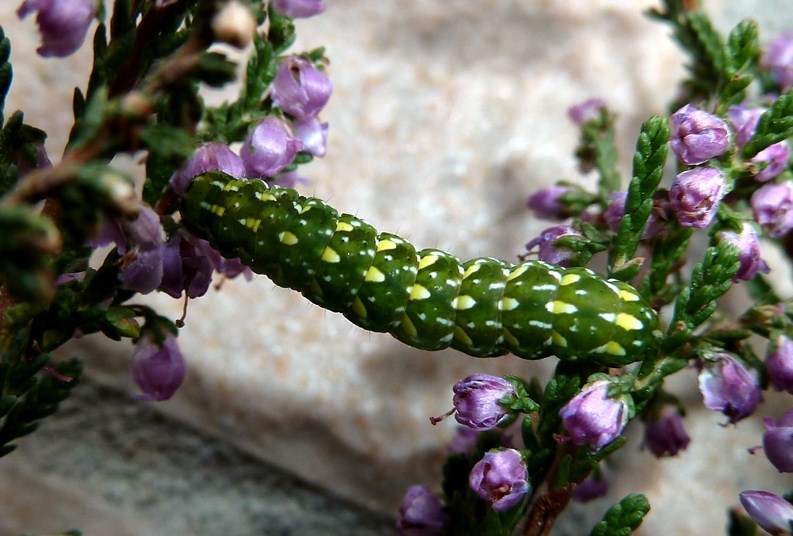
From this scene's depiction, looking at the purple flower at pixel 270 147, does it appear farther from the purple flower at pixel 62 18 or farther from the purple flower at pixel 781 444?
the purple flower at pixel 781 444

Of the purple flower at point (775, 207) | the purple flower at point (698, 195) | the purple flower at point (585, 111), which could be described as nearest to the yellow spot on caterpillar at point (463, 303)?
the purple flower at point (698, 195)

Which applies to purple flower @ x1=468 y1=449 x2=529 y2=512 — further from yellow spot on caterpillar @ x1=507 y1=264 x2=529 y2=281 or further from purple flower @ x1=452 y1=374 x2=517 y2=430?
yellow spot on caterpillar @ x1=507 y1=264 x2=529 y2=281

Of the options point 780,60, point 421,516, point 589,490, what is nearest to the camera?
point 421,516

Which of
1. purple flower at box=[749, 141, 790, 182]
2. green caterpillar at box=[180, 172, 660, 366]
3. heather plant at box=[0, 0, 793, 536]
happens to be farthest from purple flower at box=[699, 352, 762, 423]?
purple flower at box=[749, 141, 790, 182]

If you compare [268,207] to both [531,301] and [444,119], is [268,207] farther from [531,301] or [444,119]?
[444,119]

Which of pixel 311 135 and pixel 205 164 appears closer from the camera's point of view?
pixel 205 164

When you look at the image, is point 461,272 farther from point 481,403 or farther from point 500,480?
point 500,480

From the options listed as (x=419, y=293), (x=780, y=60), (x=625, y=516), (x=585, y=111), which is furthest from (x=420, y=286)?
(x=780, y=60)
